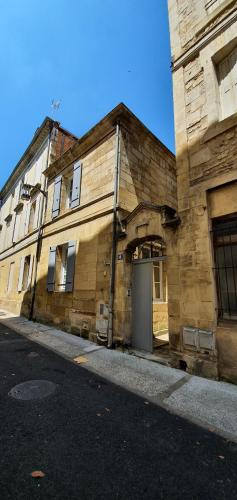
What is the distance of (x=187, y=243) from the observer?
4.88 m

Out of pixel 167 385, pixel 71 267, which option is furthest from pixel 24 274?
pixel 167 385

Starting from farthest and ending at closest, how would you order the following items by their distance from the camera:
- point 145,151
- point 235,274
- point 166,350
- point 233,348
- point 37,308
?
point 37,308
point 145,151
point 166,350
point 235,274
point 233,348

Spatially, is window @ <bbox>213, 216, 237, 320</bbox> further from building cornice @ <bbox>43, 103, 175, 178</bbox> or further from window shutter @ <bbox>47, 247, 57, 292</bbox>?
window shutter @ <bbox>47, 247, 57, 292</bbox>

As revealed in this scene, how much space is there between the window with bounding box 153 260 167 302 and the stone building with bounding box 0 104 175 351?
1.6 inches

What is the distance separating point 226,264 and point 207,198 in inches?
55.8

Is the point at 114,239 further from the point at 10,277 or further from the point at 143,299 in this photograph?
the point at 10,277

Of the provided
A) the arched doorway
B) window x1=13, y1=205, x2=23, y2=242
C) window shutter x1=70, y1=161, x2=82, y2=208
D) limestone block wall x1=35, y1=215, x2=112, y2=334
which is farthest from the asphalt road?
window x1=13, y1=205, x2=23, y2=242

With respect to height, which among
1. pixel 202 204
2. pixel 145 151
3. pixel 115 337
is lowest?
pixel 115 337

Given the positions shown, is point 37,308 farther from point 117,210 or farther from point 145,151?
point 145,151

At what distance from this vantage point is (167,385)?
3830 millimetres

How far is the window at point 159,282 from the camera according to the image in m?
8.74

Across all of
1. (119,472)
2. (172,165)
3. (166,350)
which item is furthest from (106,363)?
(172,165)

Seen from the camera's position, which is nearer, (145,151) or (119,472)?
(119,472)

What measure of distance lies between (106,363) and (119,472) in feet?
9.70
